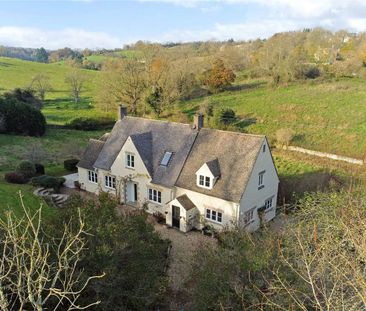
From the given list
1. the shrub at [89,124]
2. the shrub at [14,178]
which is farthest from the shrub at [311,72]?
the shrub at [14,178]

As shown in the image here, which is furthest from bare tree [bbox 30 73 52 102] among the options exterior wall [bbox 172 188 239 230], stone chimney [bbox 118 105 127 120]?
exterior wall [bbox 172 188 239 230]

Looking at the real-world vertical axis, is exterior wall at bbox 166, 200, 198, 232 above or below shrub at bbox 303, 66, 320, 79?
below

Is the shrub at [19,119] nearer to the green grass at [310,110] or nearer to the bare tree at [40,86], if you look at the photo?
the bare tree at [40,86]

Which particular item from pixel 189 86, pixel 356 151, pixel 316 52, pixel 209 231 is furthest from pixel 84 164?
pixel 316 52

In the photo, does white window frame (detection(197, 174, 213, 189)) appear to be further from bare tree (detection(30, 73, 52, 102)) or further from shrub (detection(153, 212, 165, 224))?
bare tree (detection(30, 73, 52, 102))

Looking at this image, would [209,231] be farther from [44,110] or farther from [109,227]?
[44,110]

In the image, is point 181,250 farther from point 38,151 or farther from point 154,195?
point 38,151

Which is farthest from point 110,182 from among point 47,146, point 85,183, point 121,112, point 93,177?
point 47,146
